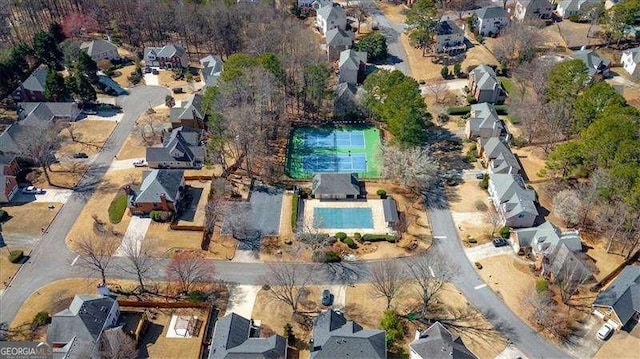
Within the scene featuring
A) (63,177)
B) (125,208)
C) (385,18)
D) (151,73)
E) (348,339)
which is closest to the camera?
(348,339)

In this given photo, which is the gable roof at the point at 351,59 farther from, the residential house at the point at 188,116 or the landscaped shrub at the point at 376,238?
the landscaped shrub at the point at 376,238

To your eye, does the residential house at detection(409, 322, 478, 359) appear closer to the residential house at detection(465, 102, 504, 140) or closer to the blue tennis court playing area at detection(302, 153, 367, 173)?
the blue tennis court playing area at detection(302, 153, 367, 173)

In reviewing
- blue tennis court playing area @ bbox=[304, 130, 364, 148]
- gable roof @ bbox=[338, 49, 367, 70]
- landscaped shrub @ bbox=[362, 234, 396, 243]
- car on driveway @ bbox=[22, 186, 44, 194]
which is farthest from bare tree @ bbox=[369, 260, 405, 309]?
car on driveway @ bbox=[22, 186, 44, 194]

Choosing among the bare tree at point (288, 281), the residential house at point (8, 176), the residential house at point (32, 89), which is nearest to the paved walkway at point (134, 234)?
the bare tree at point (288, 281)

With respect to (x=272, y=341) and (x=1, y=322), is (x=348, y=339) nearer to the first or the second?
(x=272, y=341)

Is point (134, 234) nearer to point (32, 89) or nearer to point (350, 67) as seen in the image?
point (32, 89)

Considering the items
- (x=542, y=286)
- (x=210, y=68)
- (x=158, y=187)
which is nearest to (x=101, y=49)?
(x=210, y=68)

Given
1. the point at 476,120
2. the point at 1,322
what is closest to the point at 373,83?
the point at 476,120
